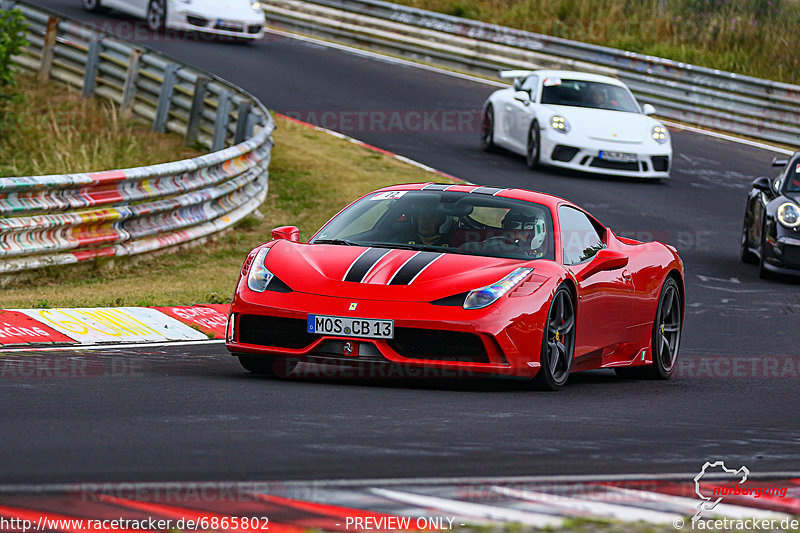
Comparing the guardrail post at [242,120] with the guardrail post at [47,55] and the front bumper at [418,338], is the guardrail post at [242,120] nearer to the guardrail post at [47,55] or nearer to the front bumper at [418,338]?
the guardrail post at [47,55]

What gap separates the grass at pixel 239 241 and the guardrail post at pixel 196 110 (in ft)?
4.10

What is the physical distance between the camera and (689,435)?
21.3ft

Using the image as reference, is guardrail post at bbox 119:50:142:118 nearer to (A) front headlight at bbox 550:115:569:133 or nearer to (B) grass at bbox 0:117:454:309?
(B) grass at bbox 0:117:454:309

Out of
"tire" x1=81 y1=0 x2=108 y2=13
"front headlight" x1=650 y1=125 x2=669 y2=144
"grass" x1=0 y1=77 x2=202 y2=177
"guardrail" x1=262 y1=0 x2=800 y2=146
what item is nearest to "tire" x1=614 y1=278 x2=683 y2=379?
"grass" x1=0 y1=77 x2=202 y2=177

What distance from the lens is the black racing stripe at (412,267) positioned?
25.1 feet

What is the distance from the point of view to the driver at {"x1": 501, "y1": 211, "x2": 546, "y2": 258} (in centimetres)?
844

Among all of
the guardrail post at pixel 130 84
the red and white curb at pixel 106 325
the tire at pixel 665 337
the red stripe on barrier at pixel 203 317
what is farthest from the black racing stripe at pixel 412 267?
the guardrail post at pixel 130 84

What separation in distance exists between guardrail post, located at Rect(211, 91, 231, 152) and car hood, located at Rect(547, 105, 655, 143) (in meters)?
5.22

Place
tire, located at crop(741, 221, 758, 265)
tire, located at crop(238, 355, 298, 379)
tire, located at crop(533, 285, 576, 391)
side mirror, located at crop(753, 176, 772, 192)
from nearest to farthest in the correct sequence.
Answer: tire, located at crop(533, 285, 576, 391) < tire, located at crop(238, 355, 298, 379) < side mirror, located at crop(753, 176, 772, 192) < tire, located at crop(741, 221, 758, 265)

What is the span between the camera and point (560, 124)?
70.3 feet

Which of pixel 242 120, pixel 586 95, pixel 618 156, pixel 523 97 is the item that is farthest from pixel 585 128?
pixel 242 120

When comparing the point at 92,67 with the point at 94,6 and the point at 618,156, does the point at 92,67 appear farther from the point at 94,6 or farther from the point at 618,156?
the point at 94,6

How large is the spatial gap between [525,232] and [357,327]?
62.2 inches

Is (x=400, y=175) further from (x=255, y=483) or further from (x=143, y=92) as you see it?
(x=255, y=483)
